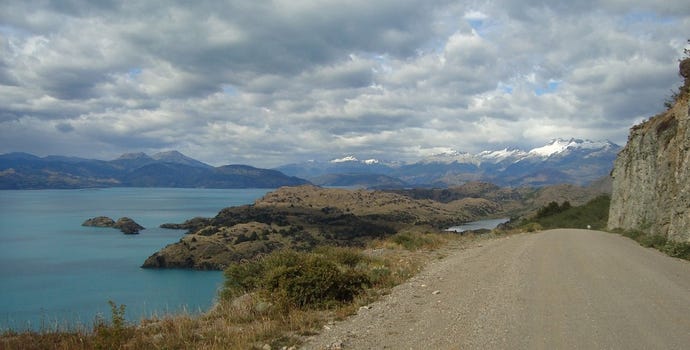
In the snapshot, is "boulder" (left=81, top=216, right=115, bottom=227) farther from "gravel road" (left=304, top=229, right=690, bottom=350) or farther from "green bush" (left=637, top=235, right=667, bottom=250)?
"gravel road" (left=304, top=229, right=690, bottom=350)

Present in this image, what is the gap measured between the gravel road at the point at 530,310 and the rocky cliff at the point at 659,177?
5.62 meters

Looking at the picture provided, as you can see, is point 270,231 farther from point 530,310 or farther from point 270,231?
point 530,310

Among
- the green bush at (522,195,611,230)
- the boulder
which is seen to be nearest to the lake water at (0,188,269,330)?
the boulder

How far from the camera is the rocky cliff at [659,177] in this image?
17.9m

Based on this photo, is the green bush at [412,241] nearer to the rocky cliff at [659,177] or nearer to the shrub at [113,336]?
the rocky cliff at [659,177]

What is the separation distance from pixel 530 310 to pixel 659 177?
20070 mm

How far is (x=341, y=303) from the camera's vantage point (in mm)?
9539

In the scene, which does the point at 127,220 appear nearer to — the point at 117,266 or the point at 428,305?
the point at 117,266

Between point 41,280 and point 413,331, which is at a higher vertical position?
point 413,331

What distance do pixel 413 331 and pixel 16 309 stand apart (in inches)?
2684

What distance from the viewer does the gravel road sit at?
6332 mm

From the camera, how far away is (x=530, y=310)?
7.86 m

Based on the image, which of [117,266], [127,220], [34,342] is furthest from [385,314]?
[127,220]

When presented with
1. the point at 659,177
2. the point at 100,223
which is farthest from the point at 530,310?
the point at 100,223
